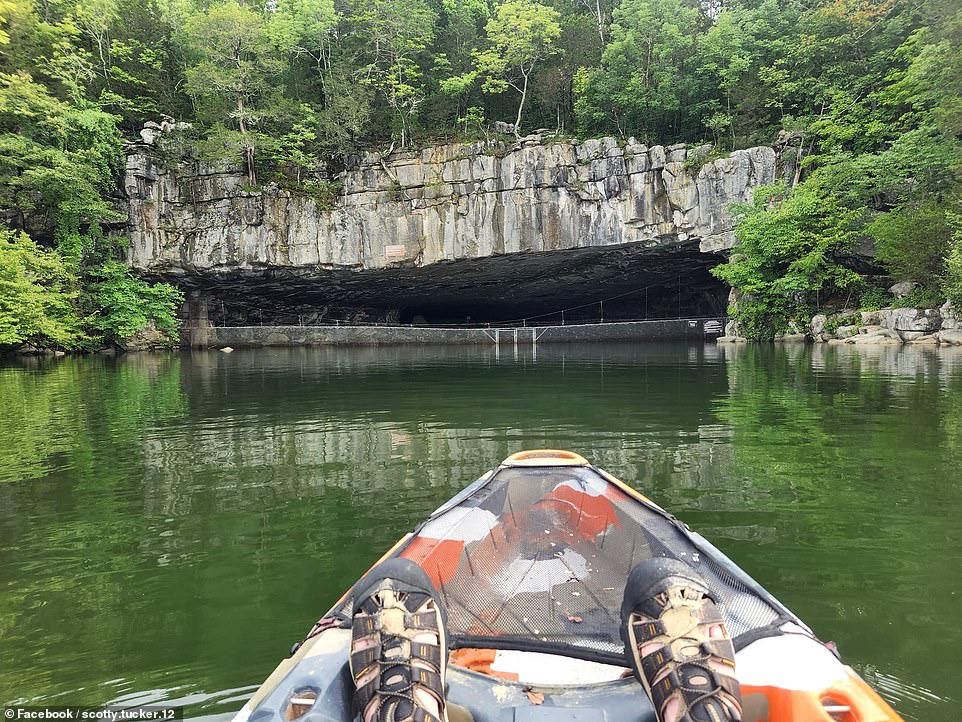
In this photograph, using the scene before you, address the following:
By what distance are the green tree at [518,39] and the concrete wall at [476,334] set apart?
1062cm

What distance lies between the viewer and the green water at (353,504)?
8.00ft

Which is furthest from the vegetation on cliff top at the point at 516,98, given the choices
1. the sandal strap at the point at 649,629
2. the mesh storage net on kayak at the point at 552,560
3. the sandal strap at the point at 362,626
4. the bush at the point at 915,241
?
the sandal strap at the point at 362,626

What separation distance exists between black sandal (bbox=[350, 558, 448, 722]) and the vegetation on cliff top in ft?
70.9

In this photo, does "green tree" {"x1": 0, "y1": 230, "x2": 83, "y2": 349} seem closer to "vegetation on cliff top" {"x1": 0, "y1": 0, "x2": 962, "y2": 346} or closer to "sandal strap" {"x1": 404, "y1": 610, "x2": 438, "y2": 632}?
"vegetation on cliff top" {"x1": 0, "y1": 0, "x2": 962, "y2": 346}

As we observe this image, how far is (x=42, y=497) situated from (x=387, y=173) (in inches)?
933

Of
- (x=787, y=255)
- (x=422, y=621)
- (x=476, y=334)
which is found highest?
(x=787, y=255)

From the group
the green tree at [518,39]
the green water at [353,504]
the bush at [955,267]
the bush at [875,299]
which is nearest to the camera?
the green water at [353,504]

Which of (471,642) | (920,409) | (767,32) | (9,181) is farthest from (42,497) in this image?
(767,32)

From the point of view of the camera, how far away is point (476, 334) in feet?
102

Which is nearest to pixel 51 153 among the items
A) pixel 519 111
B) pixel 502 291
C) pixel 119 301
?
pixel 119 301

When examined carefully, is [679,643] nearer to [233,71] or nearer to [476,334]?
[233,71]

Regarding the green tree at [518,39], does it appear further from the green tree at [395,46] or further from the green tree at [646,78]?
the green tree at [395,46]

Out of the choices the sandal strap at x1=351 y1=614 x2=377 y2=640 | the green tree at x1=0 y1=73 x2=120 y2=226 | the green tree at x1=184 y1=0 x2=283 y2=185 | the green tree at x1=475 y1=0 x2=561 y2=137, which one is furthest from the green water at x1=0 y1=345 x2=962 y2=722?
the green tree at x1=475 y1=0 x2=561 y2=137

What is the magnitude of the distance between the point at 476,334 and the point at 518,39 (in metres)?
15.0
